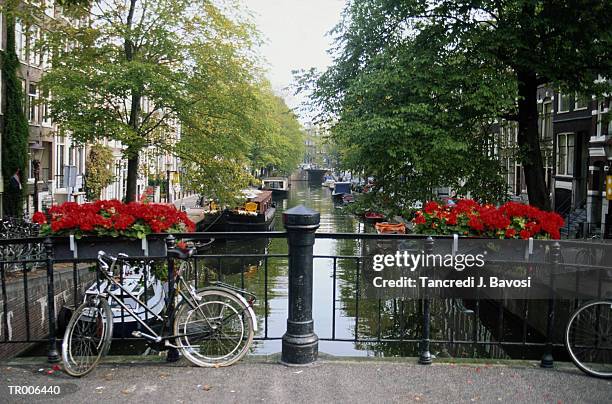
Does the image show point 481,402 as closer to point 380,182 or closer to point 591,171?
point 380,182

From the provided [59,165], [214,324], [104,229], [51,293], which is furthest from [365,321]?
[59,165]

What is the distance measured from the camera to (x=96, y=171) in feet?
119

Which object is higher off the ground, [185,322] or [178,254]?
[178,254]

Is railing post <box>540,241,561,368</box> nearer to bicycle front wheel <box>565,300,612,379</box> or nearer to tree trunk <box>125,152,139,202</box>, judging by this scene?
bicycle front wheel <box>565,300,612,379</box>

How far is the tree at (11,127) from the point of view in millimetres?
26641

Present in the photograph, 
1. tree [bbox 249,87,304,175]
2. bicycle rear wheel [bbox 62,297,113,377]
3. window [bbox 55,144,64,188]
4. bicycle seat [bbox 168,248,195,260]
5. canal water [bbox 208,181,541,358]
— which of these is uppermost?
tree [bbox 249,87,304,175]

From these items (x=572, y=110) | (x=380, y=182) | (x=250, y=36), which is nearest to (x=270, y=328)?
(x=380, y=182)

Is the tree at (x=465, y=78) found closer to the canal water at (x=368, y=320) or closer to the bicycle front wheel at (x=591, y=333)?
the canal water at (x=368, y=320)

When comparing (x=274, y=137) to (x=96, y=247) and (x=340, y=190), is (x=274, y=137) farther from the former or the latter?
(x=340, y=190)

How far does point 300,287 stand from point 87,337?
6.64 feet

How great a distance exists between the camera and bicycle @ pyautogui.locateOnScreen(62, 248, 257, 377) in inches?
218

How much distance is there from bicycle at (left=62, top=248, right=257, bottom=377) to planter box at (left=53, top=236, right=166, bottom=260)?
33 cm

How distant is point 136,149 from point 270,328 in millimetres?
10354

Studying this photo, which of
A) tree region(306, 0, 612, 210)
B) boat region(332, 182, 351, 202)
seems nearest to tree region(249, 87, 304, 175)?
tree region(306, 0, 612, 210)
